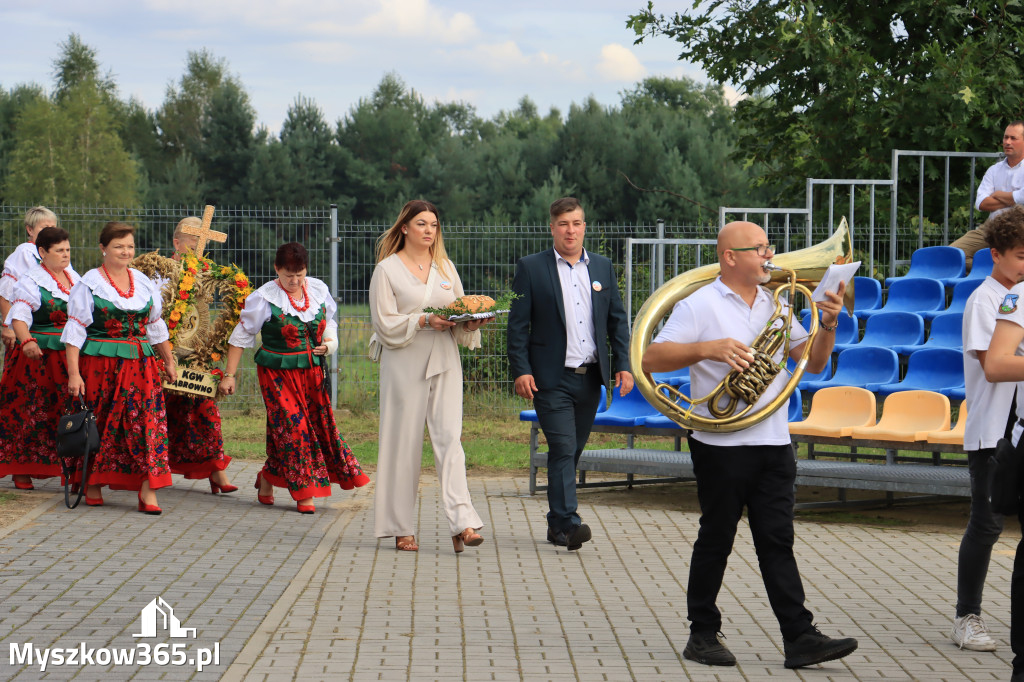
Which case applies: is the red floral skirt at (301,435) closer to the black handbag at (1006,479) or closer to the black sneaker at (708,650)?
the black sneaker at (708,650)

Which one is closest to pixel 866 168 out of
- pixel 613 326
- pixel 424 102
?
pixel 613 326

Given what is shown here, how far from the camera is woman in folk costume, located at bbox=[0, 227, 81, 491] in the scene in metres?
10.1

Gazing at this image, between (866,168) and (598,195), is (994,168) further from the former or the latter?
(598,195)

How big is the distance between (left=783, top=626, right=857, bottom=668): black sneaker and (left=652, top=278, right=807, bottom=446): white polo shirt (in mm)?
785

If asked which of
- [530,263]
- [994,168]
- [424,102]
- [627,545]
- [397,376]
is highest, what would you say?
[424,102]

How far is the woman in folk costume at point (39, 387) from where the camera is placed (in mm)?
10102

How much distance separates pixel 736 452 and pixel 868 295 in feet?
25.8

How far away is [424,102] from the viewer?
6656 cm

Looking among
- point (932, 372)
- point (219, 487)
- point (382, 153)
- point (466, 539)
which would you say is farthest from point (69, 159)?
point (466, 539)

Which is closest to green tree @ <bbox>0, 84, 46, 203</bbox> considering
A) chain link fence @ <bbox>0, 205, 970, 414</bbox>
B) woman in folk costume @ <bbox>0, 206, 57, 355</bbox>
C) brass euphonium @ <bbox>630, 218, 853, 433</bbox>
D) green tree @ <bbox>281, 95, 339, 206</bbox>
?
green tree @ <bbox>281, 95, 339, 206</bbox>

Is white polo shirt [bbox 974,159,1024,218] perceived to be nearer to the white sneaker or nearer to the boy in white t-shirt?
the boy in white t-shirt

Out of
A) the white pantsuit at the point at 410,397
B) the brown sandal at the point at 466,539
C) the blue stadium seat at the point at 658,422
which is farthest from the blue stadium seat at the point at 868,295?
the brown sandal at the point at 466,539

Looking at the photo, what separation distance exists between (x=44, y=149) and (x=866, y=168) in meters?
43.4

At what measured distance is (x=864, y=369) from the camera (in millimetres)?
11180
